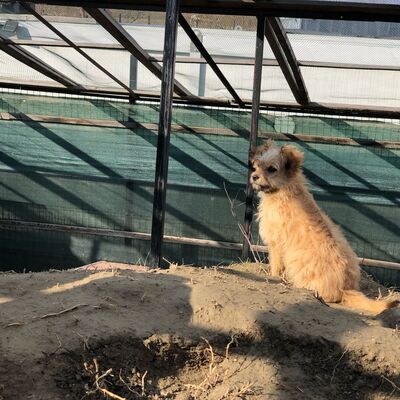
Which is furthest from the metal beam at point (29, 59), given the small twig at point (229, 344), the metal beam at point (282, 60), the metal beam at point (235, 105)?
the small twig at point (229, 344)

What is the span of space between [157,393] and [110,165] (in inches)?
304

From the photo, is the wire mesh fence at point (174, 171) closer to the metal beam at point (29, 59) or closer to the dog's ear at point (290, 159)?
the metal beam at point (29, 59)

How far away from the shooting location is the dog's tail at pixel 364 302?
466 cm

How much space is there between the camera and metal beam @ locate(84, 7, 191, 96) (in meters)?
6.70

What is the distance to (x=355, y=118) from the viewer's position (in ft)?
31.9

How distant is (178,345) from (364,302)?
2262 mm

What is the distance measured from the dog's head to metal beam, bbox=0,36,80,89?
4.82 meters

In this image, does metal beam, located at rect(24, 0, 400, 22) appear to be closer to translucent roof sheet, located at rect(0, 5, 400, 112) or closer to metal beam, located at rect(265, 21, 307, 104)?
metal beam, located at rect(265, 21, 307, 104)

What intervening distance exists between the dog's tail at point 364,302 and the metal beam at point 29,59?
20.9ft

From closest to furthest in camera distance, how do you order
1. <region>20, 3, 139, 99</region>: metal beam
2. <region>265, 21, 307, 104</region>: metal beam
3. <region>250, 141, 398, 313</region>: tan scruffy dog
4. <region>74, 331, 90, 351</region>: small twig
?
<region>74, 331, 90, 351</region>: small twig → <region>250, 141, 398, 313</region>: tan scruffy dog → <region>265, 21, 307, 104</region>: metal beam → <region>20, 3, 139, 99</region>: metal beam

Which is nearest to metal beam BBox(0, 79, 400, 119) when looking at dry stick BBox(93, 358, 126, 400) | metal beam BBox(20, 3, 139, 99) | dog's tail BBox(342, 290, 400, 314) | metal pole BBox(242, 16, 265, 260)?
metal beam BBox(20, 3, 139, 99)

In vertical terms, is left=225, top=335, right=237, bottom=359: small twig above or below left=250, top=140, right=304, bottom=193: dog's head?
below

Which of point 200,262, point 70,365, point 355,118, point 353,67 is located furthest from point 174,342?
point 355,118

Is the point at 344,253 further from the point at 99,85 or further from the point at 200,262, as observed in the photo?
the point at 99,85
